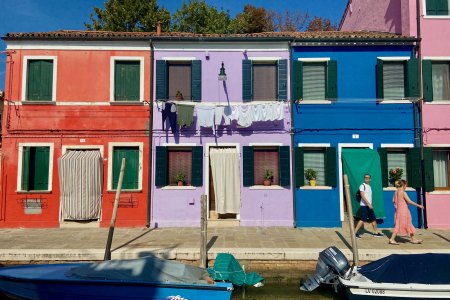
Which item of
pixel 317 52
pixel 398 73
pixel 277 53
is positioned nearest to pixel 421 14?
pixel 398 73

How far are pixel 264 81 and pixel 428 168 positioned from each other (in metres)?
6.29

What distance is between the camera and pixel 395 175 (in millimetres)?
11352

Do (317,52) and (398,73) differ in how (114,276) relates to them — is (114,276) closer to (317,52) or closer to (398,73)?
(317,52)

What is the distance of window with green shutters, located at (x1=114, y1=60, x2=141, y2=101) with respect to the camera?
468 inches

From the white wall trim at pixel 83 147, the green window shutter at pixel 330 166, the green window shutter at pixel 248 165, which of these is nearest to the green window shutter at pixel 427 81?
the green window shutter at pixel 330 166

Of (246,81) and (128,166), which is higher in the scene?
(246,81)

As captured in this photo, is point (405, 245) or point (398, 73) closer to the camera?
point (405, 245)

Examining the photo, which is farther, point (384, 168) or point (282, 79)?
point (282, 79)

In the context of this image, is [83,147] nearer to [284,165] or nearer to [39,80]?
[39,80]

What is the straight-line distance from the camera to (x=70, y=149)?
38.3 feet

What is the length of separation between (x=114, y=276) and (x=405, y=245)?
7.25m

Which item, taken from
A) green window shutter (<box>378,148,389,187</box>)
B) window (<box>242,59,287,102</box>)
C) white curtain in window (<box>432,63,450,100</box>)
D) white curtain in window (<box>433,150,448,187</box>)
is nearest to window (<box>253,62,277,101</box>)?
window (<box>242,59,287,102</box>)

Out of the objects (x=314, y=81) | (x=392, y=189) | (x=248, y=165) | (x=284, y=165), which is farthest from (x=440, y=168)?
(x=248, y=165)

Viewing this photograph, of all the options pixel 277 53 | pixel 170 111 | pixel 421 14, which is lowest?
pixel 170 111
